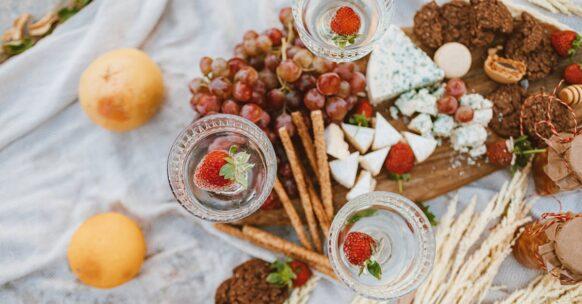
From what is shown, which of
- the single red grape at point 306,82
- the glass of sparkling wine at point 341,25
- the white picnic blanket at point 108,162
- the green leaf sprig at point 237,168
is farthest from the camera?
the white picnic blanket at point 108,162

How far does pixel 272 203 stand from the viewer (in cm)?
136

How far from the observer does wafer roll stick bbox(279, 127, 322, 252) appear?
1267mm

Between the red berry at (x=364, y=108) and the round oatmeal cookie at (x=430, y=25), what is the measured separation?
0.74 feet

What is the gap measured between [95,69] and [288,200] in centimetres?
60

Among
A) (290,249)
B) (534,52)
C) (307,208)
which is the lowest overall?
(290,249)

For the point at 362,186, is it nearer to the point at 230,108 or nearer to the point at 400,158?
the point at 400,158

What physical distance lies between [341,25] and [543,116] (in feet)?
1.85

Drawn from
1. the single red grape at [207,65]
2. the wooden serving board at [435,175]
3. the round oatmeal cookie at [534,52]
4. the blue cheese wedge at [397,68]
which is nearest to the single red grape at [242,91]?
the single red grape at [207,65]

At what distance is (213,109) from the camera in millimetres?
1278

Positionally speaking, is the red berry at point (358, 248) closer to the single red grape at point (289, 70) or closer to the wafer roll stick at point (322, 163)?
the wafer roll stick at point (322, 163)

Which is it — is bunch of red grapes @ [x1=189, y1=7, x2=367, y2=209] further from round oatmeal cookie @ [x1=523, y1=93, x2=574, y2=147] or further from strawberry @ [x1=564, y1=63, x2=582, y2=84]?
strawberry @ [x1=564, y1=63, x2=582, y2=84]

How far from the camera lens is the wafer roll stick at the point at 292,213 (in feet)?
4.31

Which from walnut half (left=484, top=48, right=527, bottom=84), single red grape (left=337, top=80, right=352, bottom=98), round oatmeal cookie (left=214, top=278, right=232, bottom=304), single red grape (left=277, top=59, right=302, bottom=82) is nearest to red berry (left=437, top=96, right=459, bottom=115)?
walnut half (left=484, top=48, right=527, bottom=84)

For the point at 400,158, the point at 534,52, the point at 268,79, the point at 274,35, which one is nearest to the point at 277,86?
the point at 268,79
